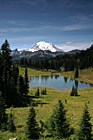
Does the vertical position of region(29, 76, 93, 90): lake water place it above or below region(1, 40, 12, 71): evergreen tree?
below

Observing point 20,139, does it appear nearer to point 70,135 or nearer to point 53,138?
point 53,138

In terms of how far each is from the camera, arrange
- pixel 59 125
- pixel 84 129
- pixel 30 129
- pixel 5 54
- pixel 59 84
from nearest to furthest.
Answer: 1. pixel 84 129
2. pixel 30 129
3. pixel 59 125
4. pixel 5 54
5. pixel 59 84

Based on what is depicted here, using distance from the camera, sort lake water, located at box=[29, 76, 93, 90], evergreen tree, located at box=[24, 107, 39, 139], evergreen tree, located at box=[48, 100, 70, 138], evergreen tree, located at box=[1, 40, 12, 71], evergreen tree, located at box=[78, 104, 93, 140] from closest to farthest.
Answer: evergreen tree, located at box=[78, 104, 93, 140] → evergreen tree, located at box=[24, 107, 39, 139] → evergreen tree, located at box=[48, 100, 70, 138] → evergreen tree, located at box=[1, 40, 12, 71] → lake water, located at box=[29, 76, 93, 90]

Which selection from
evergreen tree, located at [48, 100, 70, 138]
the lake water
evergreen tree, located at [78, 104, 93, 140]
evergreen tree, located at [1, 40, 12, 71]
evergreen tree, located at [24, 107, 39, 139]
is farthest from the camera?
the lake water

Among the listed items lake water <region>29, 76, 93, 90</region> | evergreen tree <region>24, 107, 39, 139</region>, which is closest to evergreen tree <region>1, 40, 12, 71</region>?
evergreen tree <region>24, 107, 39, 139</region>

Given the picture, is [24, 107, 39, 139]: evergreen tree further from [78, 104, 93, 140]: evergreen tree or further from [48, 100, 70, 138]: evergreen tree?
[78, 104, 93, 140]: evergreen tree

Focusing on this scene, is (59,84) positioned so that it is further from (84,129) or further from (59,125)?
(84,129)

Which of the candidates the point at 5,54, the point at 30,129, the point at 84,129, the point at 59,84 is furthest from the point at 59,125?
the point at 59,84

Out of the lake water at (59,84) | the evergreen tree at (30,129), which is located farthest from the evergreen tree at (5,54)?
the lake water at (59,84)

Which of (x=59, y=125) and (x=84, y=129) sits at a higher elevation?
(x=84, y=129)

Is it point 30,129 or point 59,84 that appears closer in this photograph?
point 30,129

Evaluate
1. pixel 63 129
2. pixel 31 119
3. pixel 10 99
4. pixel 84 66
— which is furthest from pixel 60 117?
pixel 84 66

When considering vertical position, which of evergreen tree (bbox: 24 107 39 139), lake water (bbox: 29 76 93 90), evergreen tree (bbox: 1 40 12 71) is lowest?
lake water (bbox: 29 76 93 90)

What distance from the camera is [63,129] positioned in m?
13.6
